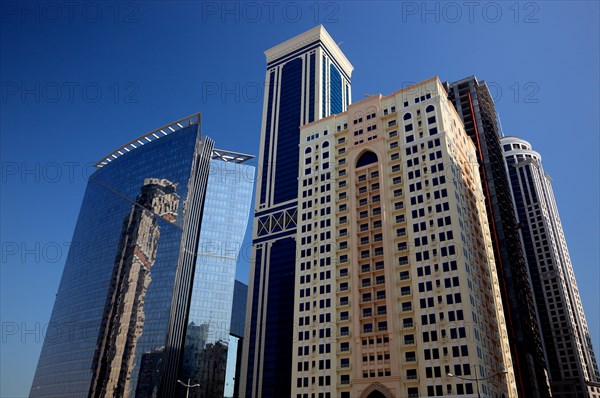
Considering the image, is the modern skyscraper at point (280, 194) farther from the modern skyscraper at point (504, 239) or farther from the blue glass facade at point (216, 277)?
the modern skyscraper at point (504, 239)

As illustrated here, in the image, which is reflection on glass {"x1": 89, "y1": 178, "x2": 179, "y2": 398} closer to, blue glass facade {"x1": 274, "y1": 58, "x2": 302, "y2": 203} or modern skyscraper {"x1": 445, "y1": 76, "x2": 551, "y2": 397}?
blue glass facade {"x1": 274, "y1": 58, "x2": 302, "y2": 203}

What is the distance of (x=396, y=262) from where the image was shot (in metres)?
94.4

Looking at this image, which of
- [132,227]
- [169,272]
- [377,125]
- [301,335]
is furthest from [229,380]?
[377,125]

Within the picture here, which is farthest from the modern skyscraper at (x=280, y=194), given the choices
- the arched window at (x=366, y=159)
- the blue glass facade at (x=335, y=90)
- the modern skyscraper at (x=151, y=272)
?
the arched window at (x=366, y=159)

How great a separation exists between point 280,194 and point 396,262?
3131 inches

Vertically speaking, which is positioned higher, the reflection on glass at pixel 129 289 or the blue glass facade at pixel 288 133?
the blue glass facade at pixel 288 133

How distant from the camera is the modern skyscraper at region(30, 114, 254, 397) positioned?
13962 cm

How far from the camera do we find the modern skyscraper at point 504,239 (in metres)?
117

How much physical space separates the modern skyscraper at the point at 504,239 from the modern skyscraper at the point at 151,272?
3116 inches

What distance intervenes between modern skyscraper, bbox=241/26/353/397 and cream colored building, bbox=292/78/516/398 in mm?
45285

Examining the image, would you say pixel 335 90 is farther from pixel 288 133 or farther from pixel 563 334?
pixel 563 334

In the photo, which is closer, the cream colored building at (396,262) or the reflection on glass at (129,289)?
the cream colored building at (396,262)

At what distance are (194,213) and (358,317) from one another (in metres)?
85.0

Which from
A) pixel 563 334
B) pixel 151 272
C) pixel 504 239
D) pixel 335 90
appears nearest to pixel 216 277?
pixel 151 272
